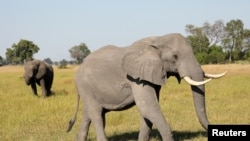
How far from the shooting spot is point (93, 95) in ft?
24.8

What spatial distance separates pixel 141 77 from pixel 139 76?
42 mm

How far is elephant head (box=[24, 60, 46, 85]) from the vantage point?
62.5ft

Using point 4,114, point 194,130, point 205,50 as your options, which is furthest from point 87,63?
point 205,50

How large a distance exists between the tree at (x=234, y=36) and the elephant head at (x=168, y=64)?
66.0 metres

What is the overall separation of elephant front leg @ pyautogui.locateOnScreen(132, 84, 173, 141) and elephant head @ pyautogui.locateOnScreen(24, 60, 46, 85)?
12.9 metres

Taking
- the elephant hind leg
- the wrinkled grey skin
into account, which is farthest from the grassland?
the wrinkled grey skin

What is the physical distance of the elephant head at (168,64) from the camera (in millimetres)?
6656

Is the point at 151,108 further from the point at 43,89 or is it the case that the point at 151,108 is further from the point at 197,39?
the point at 197,39

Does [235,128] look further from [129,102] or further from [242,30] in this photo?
[242,30]

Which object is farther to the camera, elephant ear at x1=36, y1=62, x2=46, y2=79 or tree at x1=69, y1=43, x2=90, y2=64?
tree at x1=69, y1=43, x2=90, y2=64

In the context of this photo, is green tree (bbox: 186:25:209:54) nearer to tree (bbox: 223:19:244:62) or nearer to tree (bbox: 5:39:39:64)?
tree (bbox: 223:19:244:62)

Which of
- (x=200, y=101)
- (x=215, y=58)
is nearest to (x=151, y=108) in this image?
(x=200, y=101)

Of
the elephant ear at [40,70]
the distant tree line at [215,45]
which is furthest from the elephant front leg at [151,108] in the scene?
the distant tree line at [215,45]

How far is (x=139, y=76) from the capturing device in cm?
676
